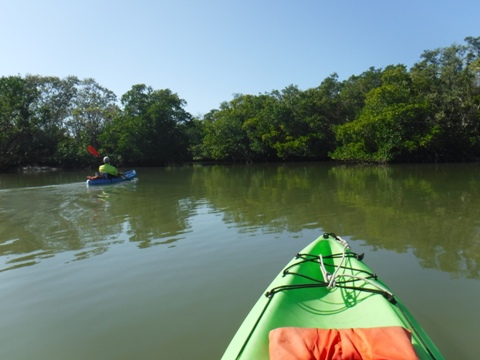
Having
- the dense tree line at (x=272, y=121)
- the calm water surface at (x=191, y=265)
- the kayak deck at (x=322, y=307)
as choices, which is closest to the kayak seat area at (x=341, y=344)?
the kayak deck at (x=322, y=307)

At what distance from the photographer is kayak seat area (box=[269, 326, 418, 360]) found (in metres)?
2.28

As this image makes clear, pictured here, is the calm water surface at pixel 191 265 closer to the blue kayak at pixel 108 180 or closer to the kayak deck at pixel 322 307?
the kayak deck at pixel 322 307

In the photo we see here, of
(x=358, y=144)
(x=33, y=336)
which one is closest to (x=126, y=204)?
(x=33, y=336)

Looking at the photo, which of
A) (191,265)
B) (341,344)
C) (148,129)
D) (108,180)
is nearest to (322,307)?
(341,344)

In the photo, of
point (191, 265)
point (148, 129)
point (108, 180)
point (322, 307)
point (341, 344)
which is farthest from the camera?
point (148, 129)

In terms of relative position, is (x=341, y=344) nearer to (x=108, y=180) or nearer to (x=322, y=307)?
(x=322, y=307)

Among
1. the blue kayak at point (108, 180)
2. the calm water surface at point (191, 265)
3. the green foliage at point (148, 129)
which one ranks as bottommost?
the calm water surface at point (191, 265)

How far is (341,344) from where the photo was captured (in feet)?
7.86

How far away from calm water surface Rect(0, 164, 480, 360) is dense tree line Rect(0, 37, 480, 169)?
52.2 feet

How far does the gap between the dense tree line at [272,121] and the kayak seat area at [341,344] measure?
2442 centimetres

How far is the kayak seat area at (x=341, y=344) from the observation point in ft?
7.48

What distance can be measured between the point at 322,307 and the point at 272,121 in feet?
99.1

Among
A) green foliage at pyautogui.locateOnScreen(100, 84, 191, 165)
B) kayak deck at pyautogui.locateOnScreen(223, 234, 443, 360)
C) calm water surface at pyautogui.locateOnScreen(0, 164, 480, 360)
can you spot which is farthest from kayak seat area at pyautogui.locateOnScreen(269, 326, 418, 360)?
green foliage at pyautogui.locateOnScreen(100, 84, 191, 165)

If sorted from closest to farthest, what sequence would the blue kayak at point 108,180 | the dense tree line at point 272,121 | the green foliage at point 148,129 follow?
the blue kayak at point 108,180 < the dense tree line at point 272,121 < the green foliage at point 148,129
